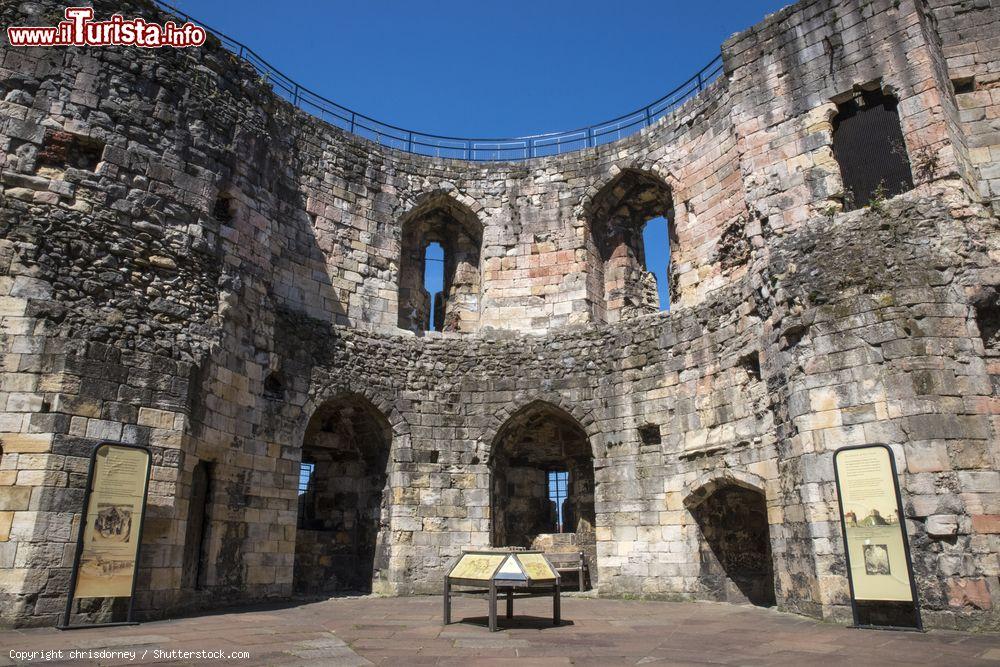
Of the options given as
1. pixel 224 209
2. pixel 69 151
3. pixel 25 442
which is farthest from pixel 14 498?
pixel 224 209

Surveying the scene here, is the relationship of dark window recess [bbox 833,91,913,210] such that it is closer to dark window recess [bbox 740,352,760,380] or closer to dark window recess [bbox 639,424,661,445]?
dark window recess [bbox 740,352,760,380]

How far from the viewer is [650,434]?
13.3 metres

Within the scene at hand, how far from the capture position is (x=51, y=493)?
8.30 metres

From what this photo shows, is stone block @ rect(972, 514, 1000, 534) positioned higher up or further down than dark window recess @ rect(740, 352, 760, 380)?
further down

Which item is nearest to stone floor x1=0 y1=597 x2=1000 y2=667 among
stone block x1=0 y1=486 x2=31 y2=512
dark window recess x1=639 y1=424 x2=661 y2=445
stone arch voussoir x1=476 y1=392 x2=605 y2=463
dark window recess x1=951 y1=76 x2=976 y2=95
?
stone block x1=0 y1=486 x2=31 y2=512

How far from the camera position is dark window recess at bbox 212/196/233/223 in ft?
39.2

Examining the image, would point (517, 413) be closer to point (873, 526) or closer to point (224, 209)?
point (224, 209)

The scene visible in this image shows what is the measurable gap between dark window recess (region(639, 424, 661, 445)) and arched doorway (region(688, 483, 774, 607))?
50.7 inches

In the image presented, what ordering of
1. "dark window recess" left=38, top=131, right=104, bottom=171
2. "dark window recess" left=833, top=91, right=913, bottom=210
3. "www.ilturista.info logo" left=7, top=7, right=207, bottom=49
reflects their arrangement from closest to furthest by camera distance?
"dark window recess" left=38, top=131, right=104, bottom=171 < "www.ilturista.info logo" left=7, top=7, right=207, bottom=49 < "dark window recess" left=833, top=91, right=913, bottom=210

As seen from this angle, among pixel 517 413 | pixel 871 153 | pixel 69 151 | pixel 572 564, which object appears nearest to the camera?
pixel 69 151

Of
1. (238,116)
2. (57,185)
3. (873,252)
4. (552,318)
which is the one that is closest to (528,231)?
(552,318)

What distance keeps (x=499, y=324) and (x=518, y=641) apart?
8.93 m

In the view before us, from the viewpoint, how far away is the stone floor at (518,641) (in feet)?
19.9

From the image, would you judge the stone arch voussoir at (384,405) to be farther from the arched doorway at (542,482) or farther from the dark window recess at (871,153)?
the dark window recess at (871,153)
